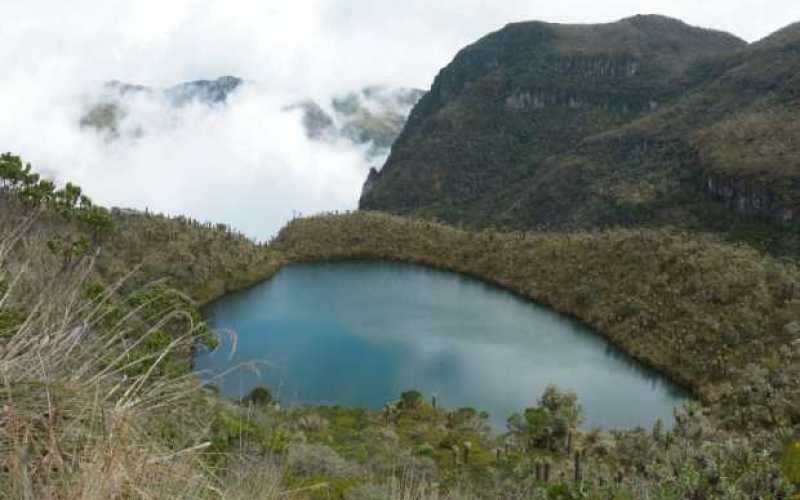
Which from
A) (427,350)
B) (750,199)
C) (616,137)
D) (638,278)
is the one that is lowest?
(427,350)

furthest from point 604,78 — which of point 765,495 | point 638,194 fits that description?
point 765,495

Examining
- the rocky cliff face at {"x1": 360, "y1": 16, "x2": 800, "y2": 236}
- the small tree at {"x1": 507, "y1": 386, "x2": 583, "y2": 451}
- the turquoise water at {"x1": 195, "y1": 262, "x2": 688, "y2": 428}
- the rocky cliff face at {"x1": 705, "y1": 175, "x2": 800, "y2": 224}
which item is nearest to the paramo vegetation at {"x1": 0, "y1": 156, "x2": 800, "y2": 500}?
the small tree at {"x1": 507, "y1": 386, "x2": 583, "y2": 451}

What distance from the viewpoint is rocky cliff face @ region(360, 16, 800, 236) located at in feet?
309

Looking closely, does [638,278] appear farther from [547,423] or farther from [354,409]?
[354,409]

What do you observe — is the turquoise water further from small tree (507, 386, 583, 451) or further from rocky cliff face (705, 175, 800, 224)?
rocky cliff face (705, 175, 800, 224)

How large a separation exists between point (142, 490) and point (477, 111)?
614 feet

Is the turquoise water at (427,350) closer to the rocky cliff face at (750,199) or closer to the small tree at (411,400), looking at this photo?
the small tree at (411,400)

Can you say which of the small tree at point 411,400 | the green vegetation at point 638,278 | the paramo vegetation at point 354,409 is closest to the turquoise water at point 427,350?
the green vegetation at point 638,278

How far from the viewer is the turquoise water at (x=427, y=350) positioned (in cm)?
4081

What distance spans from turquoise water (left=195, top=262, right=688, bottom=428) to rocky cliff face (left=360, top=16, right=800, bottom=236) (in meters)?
Answer: 44.4

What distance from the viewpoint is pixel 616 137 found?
130 meters

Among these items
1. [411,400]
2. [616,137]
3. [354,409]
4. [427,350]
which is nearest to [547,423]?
[411,400]

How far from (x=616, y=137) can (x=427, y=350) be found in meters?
93.4

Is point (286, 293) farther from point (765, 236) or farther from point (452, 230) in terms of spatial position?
point (765, 236)
